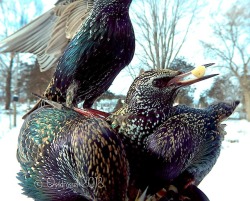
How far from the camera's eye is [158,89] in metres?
0.50

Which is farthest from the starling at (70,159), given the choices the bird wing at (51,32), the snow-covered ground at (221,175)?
the snow-covered ground at (221,175)

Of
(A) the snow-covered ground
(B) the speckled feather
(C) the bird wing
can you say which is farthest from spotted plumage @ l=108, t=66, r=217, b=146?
(A) the snow-covered ground

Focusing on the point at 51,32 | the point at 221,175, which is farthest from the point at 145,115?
the point at 221,175

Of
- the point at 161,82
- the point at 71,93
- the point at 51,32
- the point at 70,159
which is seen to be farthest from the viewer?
the point at 51,32

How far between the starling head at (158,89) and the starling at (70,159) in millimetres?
108

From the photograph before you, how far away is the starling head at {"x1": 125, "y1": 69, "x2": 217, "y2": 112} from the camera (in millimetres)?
501

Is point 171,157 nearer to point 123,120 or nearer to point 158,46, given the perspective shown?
point 123,120

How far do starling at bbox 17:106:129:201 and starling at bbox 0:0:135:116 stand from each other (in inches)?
3.9

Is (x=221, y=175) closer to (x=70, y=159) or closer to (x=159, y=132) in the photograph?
(x=159, y=132)

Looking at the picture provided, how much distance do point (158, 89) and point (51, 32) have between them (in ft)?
1.36

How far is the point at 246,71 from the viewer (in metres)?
5.65

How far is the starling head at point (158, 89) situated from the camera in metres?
0.50

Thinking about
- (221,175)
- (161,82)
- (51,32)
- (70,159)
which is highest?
(51,32)

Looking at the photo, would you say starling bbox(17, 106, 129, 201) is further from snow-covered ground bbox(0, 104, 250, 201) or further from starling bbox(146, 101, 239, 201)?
snow-covered ground bbox(0, 104, 250, 201)
